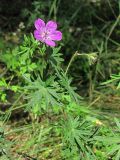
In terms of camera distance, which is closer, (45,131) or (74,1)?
(45,131)

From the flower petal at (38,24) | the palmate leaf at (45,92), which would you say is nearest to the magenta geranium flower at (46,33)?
the flower petal at (38,24)

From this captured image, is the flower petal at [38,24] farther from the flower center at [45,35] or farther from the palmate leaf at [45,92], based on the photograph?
the palmate leaf at [45,92]

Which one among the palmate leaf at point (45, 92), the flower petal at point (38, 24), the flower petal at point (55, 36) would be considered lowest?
the palmate leaf at point (45, 92)

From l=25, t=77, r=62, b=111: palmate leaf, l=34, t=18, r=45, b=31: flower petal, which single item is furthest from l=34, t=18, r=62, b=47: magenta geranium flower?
l=25, t=77, r=62, b=111: palmate leaf

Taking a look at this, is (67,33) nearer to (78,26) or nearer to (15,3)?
(78,26)

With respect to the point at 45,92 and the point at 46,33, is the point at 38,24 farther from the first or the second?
the point at 45,92

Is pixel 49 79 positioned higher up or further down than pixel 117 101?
higher up

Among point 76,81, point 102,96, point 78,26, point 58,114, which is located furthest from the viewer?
point 78,26

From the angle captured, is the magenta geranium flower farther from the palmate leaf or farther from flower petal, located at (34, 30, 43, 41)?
the palmate leaf

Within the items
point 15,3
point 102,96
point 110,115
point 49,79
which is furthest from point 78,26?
point 49,79
